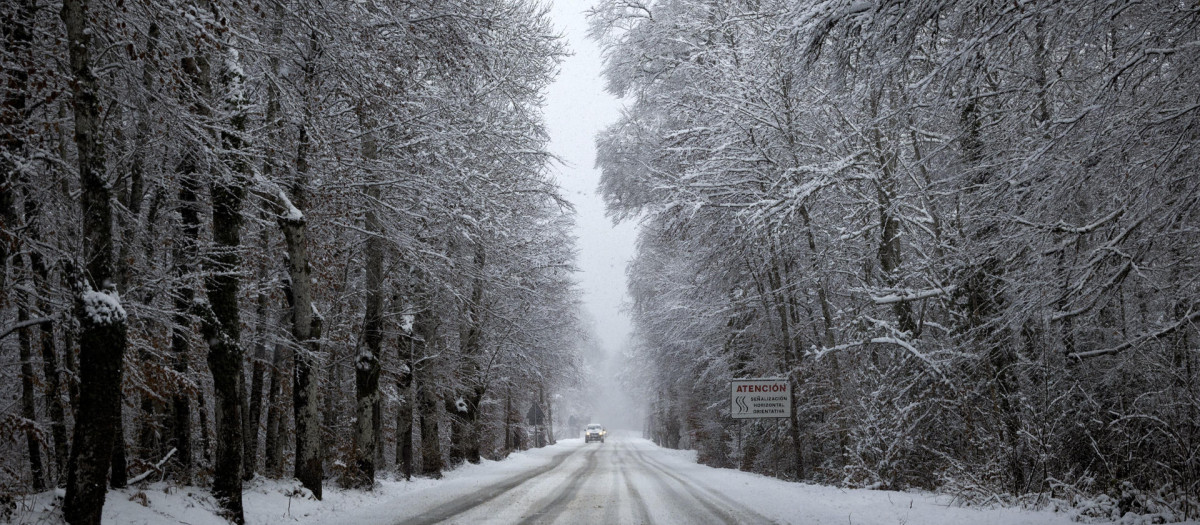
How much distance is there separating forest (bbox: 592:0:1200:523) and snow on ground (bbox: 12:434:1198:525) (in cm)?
93

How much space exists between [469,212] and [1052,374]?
33.0ft

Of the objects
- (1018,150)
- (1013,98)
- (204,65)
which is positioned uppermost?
(204,65)

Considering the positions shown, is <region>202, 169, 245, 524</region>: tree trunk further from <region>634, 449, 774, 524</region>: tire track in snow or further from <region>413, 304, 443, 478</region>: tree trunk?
Result: <region>413, 304, 443, 478</region>: tree trunk

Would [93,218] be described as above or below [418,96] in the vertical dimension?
below

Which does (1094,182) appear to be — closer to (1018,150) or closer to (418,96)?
(1018,150)

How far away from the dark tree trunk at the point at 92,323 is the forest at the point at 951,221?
6.32 metres

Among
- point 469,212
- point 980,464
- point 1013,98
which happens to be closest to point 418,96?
point 469,212

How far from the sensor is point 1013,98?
23.0ft

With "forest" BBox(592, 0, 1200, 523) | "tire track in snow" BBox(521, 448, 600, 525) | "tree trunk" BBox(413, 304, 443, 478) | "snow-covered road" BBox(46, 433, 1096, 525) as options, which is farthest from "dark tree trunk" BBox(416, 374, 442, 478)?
"forest" BBox(592, 0, 1200, 523)

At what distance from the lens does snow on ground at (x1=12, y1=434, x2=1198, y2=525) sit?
23.9 ft

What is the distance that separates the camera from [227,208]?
8.38m

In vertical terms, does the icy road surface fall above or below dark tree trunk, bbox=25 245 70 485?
below

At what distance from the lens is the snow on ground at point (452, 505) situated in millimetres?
7297

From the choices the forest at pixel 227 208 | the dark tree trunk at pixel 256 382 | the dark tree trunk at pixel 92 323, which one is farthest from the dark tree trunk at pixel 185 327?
the dark tree trunk at pixel 92 323
